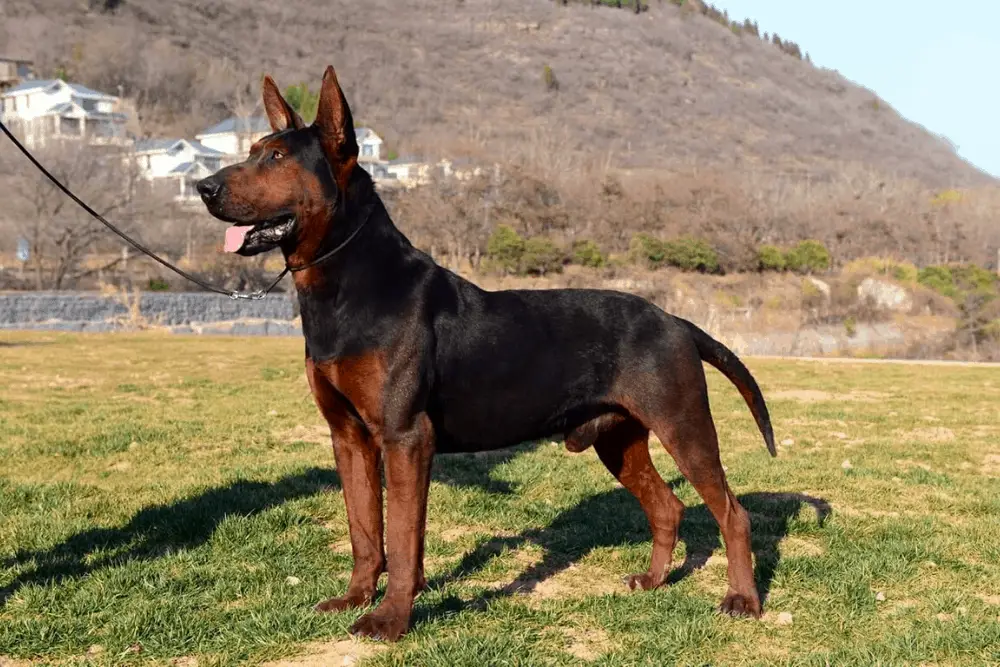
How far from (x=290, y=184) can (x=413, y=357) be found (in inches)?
38.6

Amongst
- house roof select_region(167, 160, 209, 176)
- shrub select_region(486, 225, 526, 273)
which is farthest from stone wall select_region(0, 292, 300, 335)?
house roof select_region(167, 160, 209, 176)

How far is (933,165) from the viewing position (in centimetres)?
14038

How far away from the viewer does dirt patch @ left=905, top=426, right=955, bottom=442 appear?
35.9 ft

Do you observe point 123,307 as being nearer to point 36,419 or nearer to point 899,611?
point 36,419

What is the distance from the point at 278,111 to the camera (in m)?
4.88

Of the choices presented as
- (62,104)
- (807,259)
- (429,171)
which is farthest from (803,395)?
(62,104)

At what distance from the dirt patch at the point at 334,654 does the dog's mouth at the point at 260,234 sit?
1.88 m

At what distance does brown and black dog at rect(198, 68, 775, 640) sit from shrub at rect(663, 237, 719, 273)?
4441cm

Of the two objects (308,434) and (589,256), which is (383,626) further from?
(589,256)

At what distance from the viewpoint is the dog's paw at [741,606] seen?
4.95 m

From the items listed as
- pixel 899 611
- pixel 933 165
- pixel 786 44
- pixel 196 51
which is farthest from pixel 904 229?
pixel 786 44

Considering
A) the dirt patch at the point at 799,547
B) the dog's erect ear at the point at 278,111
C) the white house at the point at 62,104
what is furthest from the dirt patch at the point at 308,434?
the white house at the point at 62,104

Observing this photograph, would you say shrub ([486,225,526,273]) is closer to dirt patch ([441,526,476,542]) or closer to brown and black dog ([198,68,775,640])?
dirt patch ([441,526,476,542])

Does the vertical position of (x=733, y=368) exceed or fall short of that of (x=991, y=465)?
it exceeds it
